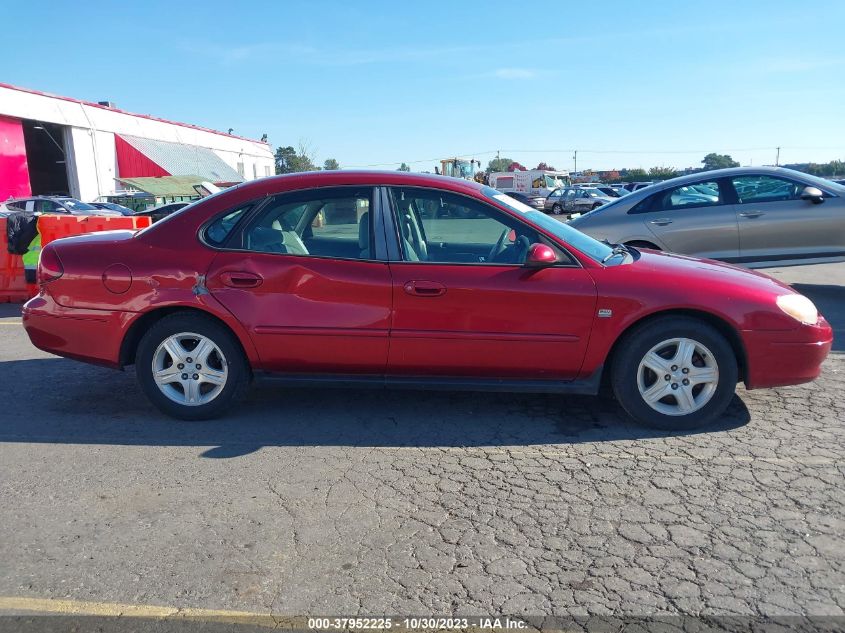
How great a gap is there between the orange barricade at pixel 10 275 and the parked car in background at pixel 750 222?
779 cm

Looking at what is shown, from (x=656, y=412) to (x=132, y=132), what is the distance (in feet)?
146

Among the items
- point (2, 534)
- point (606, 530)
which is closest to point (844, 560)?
point (606, 530)

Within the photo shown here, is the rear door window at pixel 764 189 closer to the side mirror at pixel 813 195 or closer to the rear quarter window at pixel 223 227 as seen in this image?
the side mirror at pixel 813 195

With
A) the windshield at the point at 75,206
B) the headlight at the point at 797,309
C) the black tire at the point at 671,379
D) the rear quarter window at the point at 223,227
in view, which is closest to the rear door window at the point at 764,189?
the headlight at the point at 797,309

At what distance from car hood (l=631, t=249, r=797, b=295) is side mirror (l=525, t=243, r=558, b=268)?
0.63 m

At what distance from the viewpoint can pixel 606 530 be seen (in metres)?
3.29

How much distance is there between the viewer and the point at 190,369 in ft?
15.5

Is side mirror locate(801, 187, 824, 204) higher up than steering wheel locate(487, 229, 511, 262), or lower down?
higher up

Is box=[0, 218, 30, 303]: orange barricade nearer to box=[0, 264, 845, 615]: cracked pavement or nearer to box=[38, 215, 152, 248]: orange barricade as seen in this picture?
box=[38, 215, 152, 248]: orange barricade

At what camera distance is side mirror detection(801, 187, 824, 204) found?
8.91 m

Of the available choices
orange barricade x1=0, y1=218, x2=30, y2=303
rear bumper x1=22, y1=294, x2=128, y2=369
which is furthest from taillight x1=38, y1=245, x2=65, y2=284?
orange barricade x1=0, y1=218, x2=30, y2=303

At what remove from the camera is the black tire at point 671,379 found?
441cm

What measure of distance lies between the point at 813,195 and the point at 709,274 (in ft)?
17.8

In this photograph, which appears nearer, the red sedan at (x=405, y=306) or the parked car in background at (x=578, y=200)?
the red sedan at (x=405, y=306)
